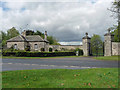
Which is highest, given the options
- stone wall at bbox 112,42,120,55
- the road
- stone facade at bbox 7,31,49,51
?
stone facade at bbox 7,31,49,51

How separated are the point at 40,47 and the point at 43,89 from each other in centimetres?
4003

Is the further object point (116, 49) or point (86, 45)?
point (86, 45)

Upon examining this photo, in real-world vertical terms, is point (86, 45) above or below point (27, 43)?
below

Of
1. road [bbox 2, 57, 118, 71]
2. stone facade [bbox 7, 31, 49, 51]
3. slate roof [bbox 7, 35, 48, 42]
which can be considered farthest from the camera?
slate roof [bbox 7, 35, 48, 42]

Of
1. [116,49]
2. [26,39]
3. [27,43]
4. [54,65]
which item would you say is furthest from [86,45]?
[54,65]

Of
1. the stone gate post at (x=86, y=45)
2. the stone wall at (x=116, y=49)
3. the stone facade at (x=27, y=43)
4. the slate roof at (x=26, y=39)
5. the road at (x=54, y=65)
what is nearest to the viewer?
the road at (x=54, y=65)

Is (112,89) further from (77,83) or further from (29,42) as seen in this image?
(29,42)

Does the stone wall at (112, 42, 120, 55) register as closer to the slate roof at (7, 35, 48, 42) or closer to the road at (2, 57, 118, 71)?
the road at (2, 57, 118, 71)

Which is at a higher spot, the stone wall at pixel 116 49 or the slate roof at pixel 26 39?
the slate roof at pixel 26 39

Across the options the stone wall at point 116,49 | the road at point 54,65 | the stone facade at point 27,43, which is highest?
the stone facade at point 27,43

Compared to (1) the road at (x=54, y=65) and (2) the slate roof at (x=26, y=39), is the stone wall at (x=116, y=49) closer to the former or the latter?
(1) the road at (x=54, y=65)

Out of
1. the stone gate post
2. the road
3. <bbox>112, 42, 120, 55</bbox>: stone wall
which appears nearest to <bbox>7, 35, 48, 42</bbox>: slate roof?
the stone gate post

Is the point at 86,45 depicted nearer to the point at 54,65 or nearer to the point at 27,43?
the point at 27,43

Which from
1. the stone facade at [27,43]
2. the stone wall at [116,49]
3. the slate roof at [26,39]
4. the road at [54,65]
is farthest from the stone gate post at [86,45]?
the road at [54,65]
